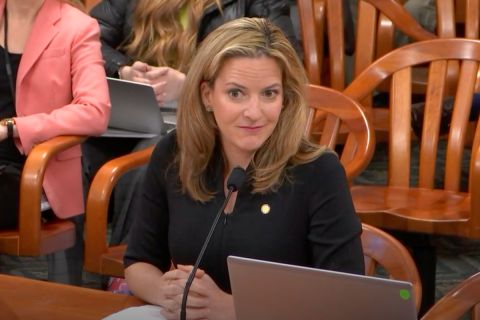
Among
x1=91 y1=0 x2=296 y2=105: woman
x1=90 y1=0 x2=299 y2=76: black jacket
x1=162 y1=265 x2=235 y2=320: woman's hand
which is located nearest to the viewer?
x1=162 y1=265 x2=235 y2=320: woman's hand

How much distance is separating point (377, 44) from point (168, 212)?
2.22m

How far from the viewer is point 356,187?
11.2 feet

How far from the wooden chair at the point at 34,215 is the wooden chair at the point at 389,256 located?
1.12m

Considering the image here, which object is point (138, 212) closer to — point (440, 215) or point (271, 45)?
point (271, 45)

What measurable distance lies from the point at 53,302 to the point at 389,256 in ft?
2.12

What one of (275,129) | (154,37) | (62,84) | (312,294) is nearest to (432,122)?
(154,37)

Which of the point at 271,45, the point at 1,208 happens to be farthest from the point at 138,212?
the point at 1,208

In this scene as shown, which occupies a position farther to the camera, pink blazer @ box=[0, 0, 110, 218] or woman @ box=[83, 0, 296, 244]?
woman @ box=[83, 0, 296, 244]

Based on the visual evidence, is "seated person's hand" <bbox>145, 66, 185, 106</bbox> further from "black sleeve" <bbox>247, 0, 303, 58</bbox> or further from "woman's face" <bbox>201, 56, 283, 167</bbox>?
"woman's face" <bbox>201, 56, 283, 167</bbox>

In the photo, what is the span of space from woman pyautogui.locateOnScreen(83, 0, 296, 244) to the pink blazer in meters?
0.31

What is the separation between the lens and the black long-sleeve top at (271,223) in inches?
77.4

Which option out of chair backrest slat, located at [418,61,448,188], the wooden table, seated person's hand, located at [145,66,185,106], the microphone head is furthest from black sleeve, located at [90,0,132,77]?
the microphone head

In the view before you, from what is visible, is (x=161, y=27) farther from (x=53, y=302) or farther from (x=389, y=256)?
(x=53, y=302)

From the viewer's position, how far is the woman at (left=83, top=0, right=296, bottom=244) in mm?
3500
